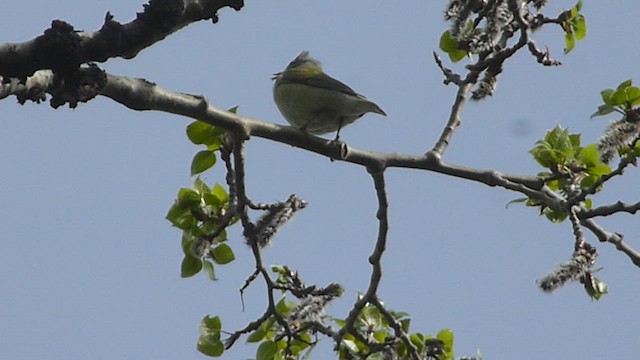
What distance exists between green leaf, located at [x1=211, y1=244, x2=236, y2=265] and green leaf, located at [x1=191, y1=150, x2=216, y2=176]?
0.49 metres

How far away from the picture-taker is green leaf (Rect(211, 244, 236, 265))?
5914 millimetres

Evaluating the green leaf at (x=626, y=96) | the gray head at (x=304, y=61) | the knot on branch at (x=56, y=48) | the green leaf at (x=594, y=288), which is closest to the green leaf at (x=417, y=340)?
the green leaf at (x=594, y=288)

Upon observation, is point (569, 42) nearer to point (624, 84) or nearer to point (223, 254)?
point (624, 84)

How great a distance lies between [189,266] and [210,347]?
0.51 metres

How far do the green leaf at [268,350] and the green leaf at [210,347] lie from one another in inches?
9.6

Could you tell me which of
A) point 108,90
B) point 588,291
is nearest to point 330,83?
point 588,291

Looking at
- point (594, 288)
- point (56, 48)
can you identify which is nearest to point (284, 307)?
point (594, 288)

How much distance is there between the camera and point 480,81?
5.90 m

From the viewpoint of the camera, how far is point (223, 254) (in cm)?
592

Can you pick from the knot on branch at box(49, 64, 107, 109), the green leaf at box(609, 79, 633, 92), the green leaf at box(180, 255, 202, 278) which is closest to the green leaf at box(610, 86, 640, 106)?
the green leaf at box(609, 79, 633, 92)

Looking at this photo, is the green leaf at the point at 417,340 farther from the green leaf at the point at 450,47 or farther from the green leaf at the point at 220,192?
the green leaf at the point at 450,47

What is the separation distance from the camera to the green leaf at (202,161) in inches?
228

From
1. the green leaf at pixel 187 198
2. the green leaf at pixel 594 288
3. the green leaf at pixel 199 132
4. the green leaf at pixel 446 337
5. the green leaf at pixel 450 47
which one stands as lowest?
the green leaf at pixel 446 337

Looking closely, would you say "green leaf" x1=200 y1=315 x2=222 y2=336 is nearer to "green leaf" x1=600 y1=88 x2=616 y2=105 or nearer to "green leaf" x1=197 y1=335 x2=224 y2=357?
"green leaf" x1=197 y1=335 x2=224 y2=357
